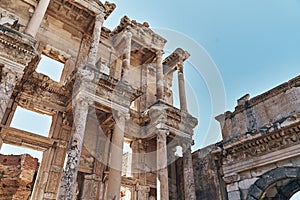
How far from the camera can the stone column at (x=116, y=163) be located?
8461 millimetres

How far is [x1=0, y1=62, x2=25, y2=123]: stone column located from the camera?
6.96m

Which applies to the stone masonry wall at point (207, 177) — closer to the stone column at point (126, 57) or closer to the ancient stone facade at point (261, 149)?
the ancient stone facade at point (261, 149)

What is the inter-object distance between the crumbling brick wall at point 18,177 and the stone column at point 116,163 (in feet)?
21.5

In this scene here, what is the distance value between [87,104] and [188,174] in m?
5.32

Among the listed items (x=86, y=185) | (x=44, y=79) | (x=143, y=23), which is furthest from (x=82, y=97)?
(x=143, y=23)

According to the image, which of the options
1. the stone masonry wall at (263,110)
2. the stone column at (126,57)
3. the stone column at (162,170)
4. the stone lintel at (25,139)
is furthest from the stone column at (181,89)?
the stone lintel at (25,139)

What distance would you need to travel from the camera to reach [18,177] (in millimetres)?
13422

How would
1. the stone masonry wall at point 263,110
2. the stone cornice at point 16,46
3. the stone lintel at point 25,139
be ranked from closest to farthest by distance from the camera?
the stone cornice at point 16,46
the stone masonry wall at point 263,110
the stone lintel at point 25,139

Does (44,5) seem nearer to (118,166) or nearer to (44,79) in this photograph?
(44,79)

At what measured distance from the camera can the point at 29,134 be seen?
9156 millimetres

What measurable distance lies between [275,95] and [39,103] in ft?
29.6

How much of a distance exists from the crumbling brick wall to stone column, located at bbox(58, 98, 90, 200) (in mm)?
6823

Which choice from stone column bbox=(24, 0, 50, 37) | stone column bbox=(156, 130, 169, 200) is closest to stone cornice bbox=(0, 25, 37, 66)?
stone column bbox=(24, 0, 50, 37)

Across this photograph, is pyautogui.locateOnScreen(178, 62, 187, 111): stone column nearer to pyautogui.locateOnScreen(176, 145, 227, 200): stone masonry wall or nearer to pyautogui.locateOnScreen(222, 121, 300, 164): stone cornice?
pyautogui.locateOnScreen(176, 145, 227, 200): stone masonry wall
